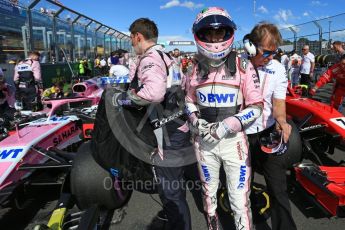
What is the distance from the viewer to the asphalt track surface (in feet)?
9.86

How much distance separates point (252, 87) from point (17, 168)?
227 cm

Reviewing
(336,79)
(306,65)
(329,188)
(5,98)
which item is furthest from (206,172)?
(306,65)

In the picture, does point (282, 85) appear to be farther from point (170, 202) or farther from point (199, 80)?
point (170, 202)

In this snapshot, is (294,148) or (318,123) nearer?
(294,148)

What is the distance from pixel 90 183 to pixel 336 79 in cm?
486

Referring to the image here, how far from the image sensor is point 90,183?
2.88 metres

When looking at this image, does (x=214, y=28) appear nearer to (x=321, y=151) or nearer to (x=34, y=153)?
(x=34, y=153)

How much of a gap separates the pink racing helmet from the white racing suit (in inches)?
5.2

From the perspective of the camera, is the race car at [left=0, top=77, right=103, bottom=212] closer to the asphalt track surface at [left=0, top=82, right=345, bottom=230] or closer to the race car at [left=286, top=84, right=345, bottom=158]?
the asphalt track surface at [left=0, top=82, right=345, bottom=230]

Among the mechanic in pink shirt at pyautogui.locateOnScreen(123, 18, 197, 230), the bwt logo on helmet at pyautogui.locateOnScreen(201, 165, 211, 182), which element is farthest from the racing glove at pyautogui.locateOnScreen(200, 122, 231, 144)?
the mechanic in pink shirt at pyautogui.locateOnScreen(123, 18, 197, 230)

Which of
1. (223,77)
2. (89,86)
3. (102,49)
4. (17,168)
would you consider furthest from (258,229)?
(102,49)

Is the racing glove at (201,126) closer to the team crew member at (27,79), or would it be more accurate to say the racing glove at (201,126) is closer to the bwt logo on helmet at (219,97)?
the bwt logo on helmet at (219,97)

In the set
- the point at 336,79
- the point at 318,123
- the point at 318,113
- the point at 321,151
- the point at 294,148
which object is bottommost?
the point at 321,151

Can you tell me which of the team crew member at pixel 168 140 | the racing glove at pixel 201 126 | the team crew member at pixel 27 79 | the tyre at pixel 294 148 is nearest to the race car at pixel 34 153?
the team crew member at pixel 168 140
